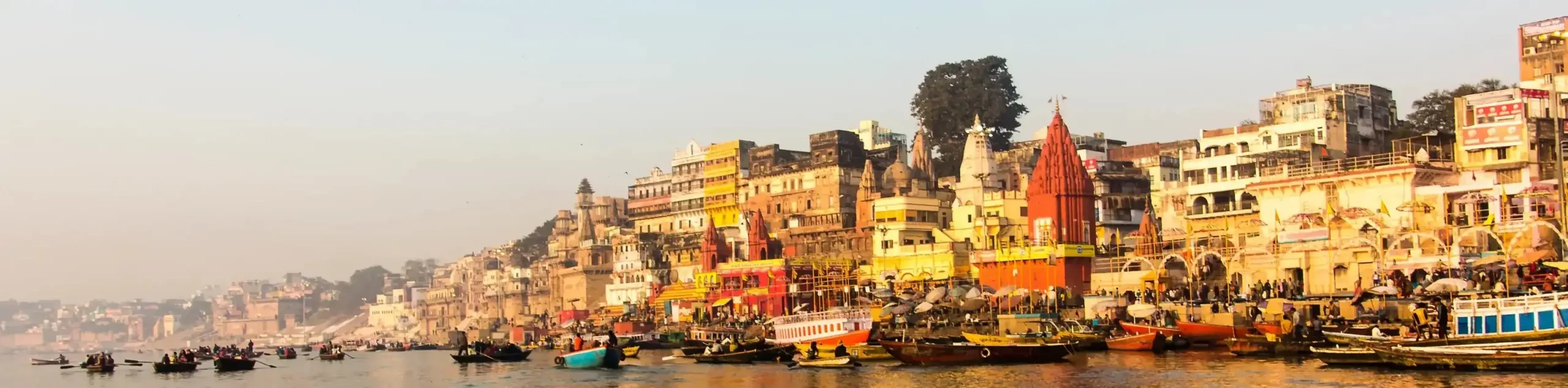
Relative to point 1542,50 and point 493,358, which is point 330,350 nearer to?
point 493,358

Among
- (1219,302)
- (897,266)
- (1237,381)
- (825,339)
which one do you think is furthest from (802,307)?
(1237,381)

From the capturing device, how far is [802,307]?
3189 inches

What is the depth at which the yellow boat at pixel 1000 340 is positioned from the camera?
53250 mm

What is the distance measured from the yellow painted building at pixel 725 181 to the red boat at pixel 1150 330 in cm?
4549

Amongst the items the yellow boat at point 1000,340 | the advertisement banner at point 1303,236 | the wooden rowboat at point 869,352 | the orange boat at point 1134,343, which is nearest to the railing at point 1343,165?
the advertisement banner at point 1303,236

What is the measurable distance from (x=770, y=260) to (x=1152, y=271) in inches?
1007

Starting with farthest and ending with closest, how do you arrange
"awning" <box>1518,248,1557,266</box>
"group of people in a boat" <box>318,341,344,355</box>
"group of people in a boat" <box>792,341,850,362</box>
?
1. "group of people in a boat" <box>318,341,344,355</box>
2. "awning" <box>1518,248,1557,266</box>
3. "group of people in a boat" <box>792,341,850,362</box>

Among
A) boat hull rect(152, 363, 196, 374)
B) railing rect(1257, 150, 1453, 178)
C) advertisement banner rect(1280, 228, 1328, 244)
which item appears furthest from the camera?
boat hull rect(152, 363, 196, 374)

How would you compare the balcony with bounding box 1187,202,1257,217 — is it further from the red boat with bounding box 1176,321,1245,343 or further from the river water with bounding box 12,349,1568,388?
the river water with bounding box 12,349,1568,388

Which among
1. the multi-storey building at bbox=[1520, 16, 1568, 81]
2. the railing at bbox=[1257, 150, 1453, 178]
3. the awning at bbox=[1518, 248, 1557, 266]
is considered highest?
the multi-storey building at bbox=[1520, 16, 1568, 81]

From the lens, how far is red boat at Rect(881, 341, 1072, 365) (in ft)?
167

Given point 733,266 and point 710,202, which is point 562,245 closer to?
point 710,202

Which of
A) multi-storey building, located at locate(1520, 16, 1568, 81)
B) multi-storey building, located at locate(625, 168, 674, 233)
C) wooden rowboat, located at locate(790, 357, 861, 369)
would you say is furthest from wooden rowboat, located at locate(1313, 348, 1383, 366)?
multi-storey building, located at locate(625, 168, 674, 233)

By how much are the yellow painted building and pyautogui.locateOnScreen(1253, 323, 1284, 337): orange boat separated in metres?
50.2
